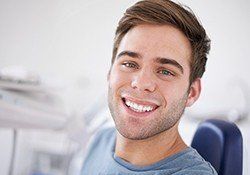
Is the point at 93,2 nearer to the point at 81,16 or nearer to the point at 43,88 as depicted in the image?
the point at 81,16

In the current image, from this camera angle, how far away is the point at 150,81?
2.84 feet

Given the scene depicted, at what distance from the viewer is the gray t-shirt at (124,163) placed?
0.83 metres

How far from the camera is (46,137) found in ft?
6.31

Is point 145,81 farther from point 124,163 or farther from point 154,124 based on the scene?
point 124,163

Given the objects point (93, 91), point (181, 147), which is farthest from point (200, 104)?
point (181, 147)

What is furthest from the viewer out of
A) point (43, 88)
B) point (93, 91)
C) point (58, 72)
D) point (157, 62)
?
point (93, 91)

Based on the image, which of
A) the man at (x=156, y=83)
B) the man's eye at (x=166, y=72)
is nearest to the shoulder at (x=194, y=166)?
the man at (x=156, y=83)

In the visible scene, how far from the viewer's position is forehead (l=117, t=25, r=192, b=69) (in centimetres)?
86

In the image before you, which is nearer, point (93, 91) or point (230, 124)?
point (230, 124)

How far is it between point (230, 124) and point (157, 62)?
28 cm

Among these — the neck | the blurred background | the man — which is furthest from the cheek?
the blurred background

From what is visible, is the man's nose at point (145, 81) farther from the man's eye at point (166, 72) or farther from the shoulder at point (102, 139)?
the shoulder at point (102, 139)

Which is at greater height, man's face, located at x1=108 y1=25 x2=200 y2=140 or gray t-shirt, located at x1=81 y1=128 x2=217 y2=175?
man's face, located at x1=108 y1=25 x2=200 y2=140

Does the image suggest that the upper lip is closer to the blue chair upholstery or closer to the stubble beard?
the stubble beard
